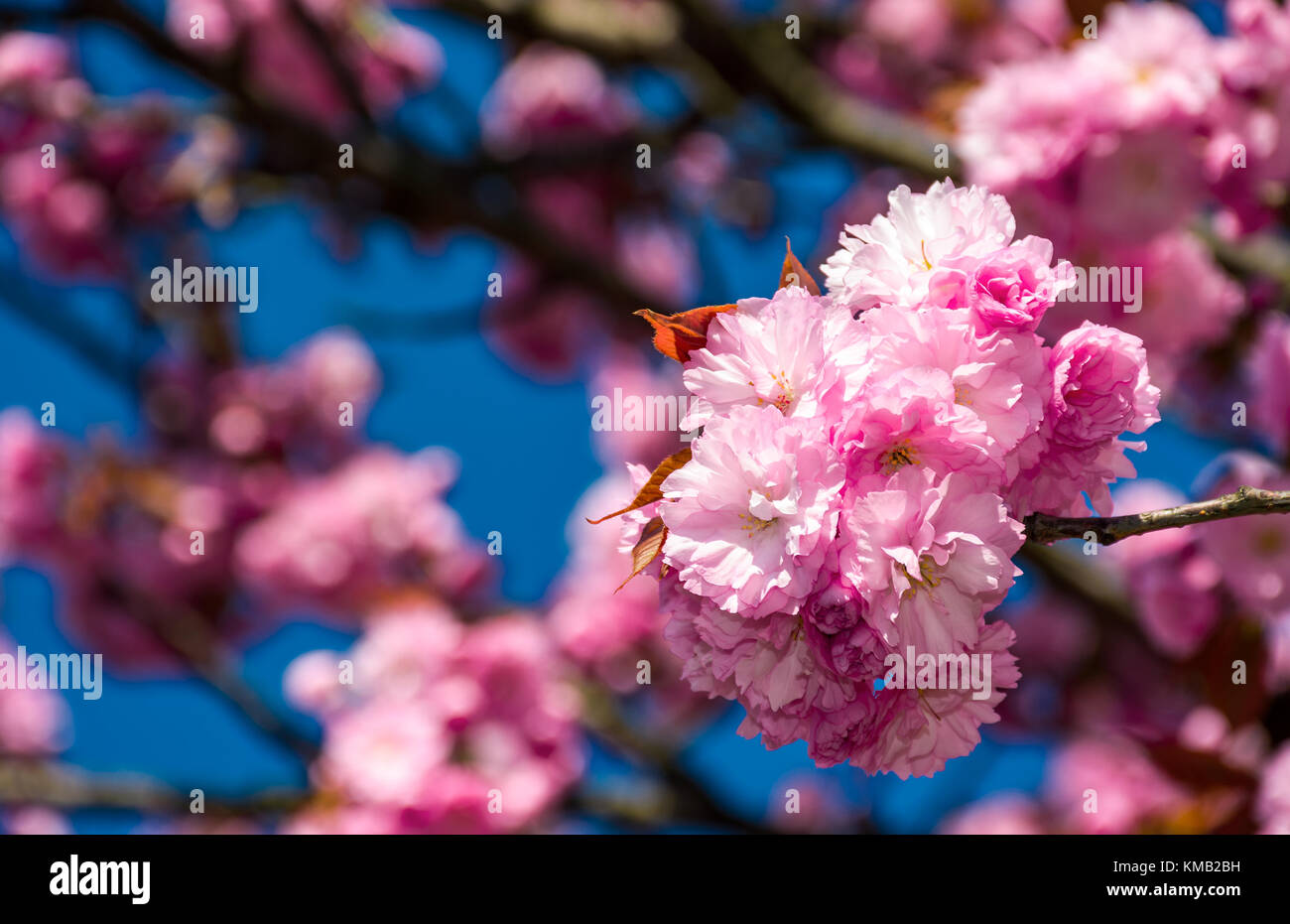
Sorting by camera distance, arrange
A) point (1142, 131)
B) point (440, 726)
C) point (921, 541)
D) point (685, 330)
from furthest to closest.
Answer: point (440, 726)
point (1142, 131)
point (685, 330)
point (921, 541)

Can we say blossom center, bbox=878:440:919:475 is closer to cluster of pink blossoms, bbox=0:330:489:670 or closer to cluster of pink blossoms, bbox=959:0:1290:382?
cluster of pink blossoms, bbox=959:0:1290:382

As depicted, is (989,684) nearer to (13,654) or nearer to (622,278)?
(622,278)

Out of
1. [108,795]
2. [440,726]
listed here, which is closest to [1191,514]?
[440,726]

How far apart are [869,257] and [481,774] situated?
2.34m

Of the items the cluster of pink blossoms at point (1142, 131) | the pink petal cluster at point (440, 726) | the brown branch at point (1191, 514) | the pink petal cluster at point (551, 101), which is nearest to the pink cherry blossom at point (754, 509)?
the brown branch at point (1191, 514)

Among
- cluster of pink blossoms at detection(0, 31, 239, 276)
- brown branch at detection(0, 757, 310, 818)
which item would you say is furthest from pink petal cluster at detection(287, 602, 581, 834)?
cluster of pink blossoms at detection(0, 31, 239, 276)

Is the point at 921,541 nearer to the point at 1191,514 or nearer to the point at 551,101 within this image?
the point at 1191,514

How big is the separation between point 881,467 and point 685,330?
0.21 metres

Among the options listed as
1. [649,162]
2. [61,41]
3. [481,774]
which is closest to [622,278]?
[649,162]

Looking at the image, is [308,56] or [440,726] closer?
[440,726]

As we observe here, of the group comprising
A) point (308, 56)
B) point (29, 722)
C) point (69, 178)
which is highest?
point (308, 56)

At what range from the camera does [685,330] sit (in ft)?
3.19

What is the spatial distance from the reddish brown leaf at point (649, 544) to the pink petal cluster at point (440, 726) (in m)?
1.90

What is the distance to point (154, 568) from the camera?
4.43m
